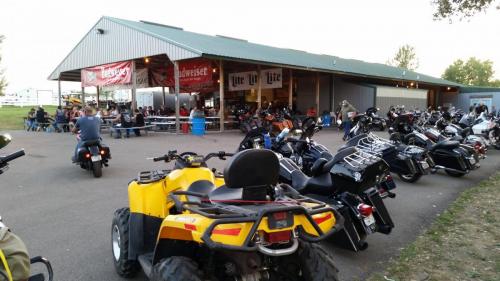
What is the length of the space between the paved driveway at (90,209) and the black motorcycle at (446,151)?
0.89 ft

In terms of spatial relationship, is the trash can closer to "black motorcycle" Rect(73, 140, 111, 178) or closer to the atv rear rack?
"black motorcycle" Rect(73, 140, 111, 178)

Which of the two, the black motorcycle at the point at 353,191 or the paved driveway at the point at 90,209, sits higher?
the black motorcycle at the point at 353,191

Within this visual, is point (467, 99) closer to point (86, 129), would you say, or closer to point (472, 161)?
point (472, 161)

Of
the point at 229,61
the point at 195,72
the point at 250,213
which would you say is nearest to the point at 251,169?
the point at 250,213

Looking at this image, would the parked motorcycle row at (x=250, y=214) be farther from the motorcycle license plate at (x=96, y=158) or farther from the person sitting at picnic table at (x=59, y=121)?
the person sitting at picnic table at (x=59, y=121)

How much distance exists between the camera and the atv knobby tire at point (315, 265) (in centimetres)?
247

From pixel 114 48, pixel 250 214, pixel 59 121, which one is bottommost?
pixel 250 214

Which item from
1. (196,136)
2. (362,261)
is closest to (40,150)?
(196,136)

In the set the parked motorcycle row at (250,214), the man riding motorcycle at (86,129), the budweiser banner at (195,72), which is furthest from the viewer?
the budweiser banner at (195,72)

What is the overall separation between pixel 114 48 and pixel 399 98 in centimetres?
2052

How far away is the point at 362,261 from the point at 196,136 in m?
13.0

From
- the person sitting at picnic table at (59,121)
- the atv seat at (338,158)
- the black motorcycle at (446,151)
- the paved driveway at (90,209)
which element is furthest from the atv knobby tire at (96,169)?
the person sitting at picnic table at (59,121)

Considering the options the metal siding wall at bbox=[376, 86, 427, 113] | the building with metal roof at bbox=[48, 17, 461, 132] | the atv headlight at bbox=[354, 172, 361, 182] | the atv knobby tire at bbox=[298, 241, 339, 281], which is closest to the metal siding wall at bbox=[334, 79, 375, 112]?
the building with metal roof at bbox=[48, 17, 461, 132]

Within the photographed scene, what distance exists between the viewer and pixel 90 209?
223 inches
